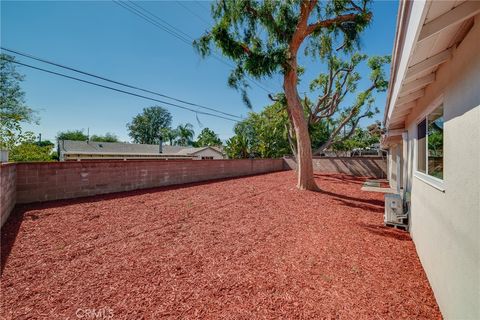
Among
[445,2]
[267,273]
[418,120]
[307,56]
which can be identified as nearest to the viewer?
[445,2]

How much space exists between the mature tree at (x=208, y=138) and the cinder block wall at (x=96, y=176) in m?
29.8

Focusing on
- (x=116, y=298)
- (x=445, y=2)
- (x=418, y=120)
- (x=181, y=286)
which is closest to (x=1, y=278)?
(x=116, y=298)

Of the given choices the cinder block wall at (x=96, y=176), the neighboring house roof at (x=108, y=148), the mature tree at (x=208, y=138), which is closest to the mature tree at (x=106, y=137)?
the mature tree at (x=208, y=138)

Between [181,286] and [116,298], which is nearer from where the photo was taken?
[116,298]

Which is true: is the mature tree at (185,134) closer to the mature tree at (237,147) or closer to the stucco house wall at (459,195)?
the mature tree at (237,147)

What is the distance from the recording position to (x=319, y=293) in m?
2.59

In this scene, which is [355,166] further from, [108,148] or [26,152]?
[108,148]

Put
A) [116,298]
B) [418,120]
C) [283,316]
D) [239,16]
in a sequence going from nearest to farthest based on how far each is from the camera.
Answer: [283,316] < [116,298] < [418,120] < [239,16]

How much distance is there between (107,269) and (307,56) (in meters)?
13.0

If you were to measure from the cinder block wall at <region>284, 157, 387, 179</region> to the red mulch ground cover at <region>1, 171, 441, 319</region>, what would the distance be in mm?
12978

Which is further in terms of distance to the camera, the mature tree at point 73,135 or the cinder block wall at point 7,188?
the mature tree at point 73,135

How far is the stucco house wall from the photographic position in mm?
1611

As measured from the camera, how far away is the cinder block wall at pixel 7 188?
15.1ft

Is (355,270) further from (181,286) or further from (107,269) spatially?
(107,269)
